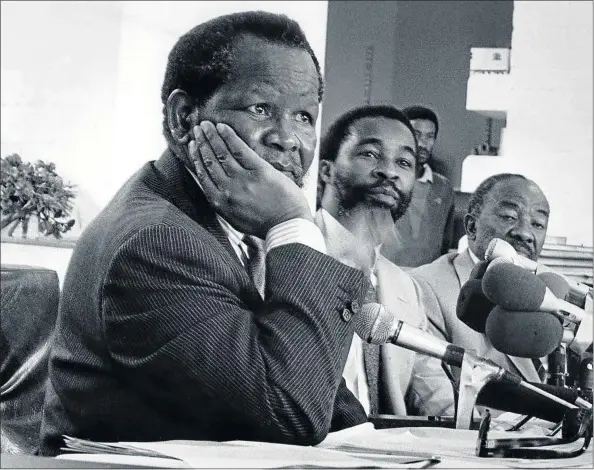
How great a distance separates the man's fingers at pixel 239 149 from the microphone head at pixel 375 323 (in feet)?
0.89

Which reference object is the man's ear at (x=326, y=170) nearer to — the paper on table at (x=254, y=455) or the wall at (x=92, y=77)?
the wall at (x=92, y=77)

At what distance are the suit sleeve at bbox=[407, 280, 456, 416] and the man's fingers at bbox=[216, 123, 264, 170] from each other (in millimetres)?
453

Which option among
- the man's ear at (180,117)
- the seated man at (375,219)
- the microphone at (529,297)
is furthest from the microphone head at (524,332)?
the man's ear at (180,117)

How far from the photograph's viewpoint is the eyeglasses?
1235 mm

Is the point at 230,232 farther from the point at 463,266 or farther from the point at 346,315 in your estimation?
the point at 463,266

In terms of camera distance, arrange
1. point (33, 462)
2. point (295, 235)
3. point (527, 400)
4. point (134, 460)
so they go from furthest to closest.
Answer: point (527, 400) < point (295, 235) < point (134, 460) < point (33, 462)

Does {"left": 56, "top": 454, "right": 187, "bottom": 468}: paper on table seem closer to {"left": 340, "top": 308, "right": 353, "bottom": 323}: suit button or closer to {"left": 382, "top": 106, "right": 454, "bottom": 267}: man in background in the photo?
{"left": 340, "top": 308, "right": 353, "bottom": 323}: suit button

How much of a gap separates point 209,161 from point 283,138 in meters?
0.13

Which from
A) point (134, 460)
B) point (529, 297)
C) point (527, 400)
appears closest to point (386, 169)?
point (529, 297)

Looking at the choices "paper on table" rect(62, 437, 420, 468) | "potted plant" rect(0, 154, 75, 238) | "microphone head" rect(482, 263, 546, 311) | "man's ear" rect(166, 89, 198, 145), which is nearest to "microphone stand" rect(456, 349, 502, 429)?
"microphone head" rect(482, 263, 546, 311)

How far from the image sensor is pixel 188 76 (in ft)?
4.42

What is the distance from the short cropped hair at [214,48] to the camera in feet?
4.31

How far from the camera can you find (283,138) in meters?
1.32

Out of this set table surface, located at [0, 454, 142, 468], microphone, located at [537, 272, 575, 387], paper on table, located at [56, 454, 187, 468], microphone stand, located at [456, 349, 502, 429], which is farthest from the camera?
microphone, located at [537, 272, 575, 387]
